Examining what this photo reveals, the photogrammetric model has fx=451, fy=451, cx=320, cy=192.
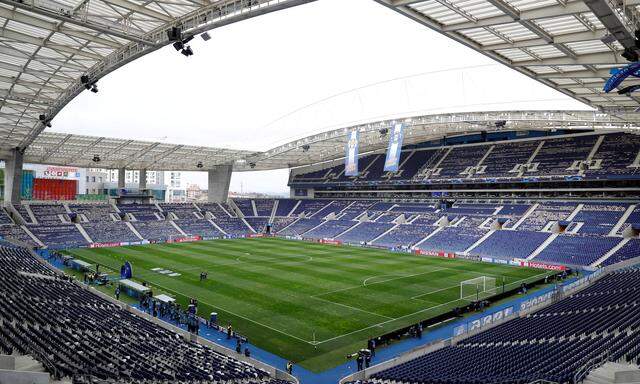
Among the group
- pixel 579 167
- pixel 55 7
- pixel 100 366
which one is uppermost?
pixel 55 7

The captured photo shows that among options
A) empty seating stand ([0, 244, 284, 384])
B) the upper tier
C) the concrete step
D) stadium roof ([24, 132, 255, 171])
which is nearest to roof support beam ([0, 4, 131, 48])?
empty seating stand ([0, 244, 284, 384])

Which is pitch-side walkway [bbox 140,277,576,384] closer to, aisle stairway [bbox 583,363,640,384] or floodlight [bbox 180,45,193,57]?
aisle stairway [bbox 583,363,640,384]

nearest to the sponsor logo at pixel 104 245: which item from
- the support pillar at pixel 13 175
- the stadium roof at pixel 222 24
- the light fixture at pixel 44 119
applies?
the support pillar at pixel 13 175

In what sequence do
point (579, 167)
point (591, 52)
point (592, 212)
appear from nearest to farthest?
point (591, 52), point (592, 212), point (579, 167)

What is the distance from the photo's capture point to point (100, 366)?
13.1m

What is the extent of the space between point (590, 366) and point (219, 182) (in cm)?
7169

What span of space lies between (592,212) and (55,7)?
52.4 meters

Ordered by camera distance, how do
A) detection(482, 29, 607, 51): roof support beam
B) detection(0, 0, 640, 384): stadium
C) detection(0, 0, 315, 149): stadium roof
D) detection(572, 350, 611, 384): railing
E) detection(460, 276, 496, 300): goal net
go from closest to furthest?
detection(572, 350, 611, 384): railing, detection(0, 0, 640, 384): stadium, detection(0, 0, 315, 149): stadium roof, detection(482, 29, 607, 51): roof support beam, detection(460, 276, 496, 300): goal net

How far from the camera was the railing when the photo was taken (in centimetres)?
1102

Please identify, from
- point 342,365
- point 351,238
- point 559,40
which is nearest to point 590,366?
point 342,365

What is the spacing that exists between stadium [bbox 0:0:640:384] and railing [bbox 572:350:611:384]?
150mm

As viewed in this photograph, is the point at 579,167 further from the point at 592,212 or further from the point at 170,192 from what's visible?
the point at 170,192

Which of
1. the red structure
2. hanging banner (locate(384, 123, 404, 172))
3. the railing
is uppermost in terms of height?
hanging banner (locate(384, 123, 404, 172))

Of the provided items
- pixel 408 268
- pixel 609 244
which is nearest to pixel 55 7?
pixel 408 268
